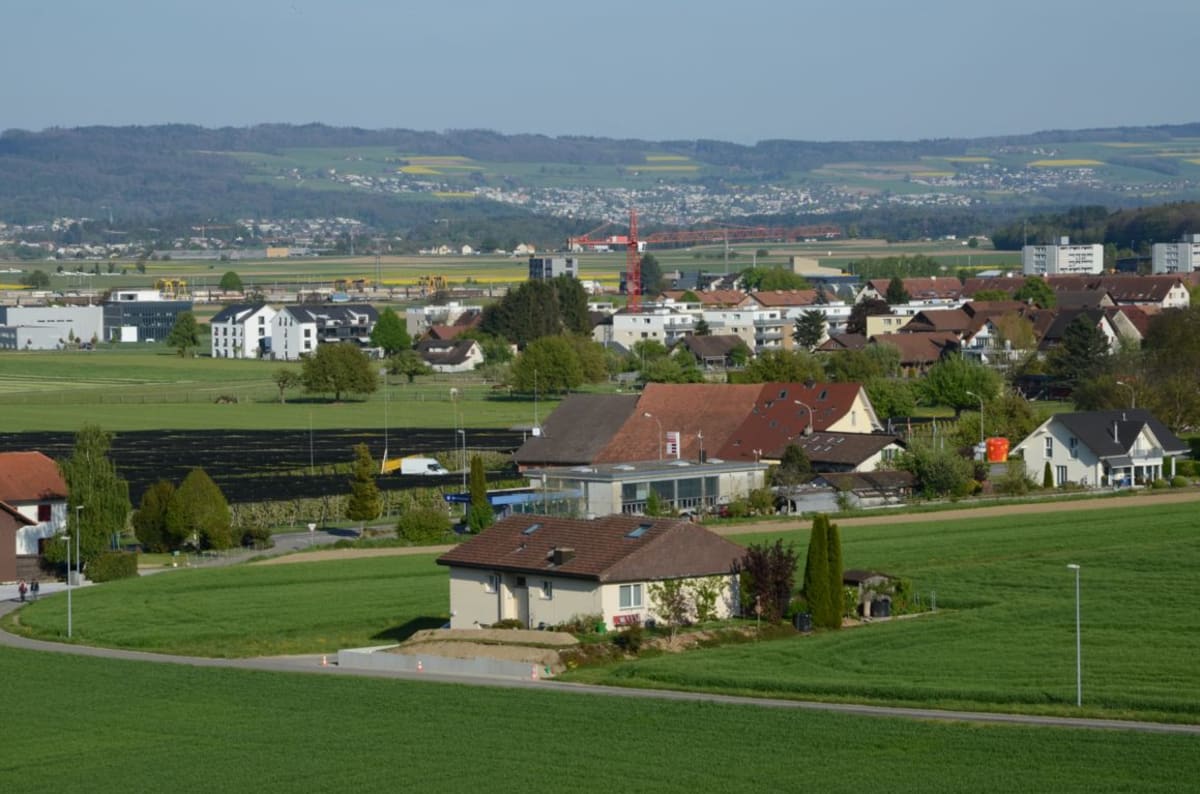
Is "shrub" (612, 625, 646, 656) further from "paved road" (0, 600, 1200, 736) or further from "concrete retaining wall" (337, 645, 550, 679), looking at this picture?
"paved road" (0, 600, 1200, 736)

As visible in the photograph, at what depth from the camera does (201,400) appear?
8475 centimetres

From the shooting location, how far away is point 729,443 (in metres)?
59.0

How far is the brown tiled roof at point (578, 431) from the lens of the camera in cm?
5928

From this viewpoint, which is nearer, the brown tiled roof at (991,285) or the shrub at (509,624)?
the shrub at (509,624)

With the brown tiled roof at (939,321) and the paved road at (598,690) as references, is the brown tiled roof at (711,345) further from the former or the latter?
the paved road at (598,690)

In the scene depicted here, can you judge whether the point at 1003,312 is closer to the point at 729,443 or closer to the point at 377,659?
the point at 729,443

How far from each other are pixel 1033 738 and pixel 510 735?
579cm

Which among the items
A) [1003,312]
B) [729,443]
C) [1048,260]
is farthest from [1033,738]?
[1048,260]

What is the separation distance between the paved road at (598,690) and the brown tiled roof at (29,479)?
9.53 m

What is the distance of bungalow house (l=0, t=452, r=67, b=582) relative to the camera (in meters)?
43.7

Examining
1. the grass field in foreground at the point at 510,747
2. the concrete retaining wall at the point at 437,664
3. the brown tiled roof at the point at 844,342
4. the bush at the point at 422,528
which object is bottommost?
the brown tiled roof at the point at 844,342

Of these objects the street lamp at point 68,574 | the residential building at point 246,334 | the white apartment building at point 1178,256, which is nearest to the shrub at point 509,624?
the street lamp at point 68,574

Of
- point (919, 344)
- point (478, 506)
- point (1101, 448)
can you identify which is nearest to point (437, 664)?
point (478, 506)

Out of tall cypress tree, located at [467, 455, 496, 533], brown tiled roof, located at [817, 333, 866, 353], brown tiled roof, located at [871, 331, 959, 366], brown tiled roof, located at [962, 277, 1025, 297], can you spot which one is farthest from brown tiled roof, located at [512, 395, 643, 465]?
brown tiled roof, located at [962, 277, 1025, 297]
